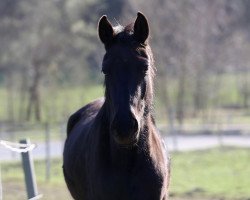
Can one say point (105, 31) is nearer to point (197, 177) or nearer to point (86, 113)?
point (86, 113)

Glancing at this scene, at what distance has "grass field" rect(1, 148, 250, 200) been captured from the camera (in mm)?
12828

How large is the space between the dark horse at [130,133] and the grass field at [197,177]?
6270 millimetres

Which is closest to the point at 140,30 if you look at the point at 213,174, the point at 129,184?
the point at 129,184

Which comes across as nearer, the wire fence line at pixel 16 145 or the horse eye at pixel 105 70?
the horse eye at pixel 105 70

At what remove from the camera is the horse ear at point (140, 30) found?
550 cm

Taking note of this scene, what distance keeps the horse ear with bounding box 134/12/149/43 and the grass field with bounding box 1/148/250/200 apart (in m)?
6.84

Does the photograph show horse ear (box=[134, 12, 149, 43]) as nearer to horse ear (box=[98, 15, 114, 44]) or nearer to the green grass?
horse ear (box=[98, 15, 114, 44])

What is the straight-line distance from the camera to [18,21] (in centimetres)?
3438

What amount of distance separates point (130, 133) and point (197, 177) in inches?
463

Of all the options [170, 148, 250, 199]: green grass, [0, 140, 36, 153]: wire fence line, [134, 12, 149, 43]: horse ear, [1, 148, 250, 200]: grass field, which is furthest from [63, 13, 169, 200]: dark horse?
[170, 148, 250, 199]: green grass

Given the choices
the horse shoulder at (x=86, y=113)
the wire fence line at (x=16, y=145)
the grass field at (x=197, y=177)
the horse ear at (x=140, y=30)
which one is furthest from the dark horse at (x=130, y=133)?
the grass field at (x=197, y=177)

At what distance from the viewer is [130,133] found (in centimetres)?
484

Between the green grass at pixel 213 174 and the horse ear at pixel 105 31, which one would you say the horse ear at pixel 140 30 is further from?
the green grass at pixel 213 174

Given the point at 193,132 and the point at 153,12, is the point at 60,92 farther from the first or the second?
the point at 193,132
